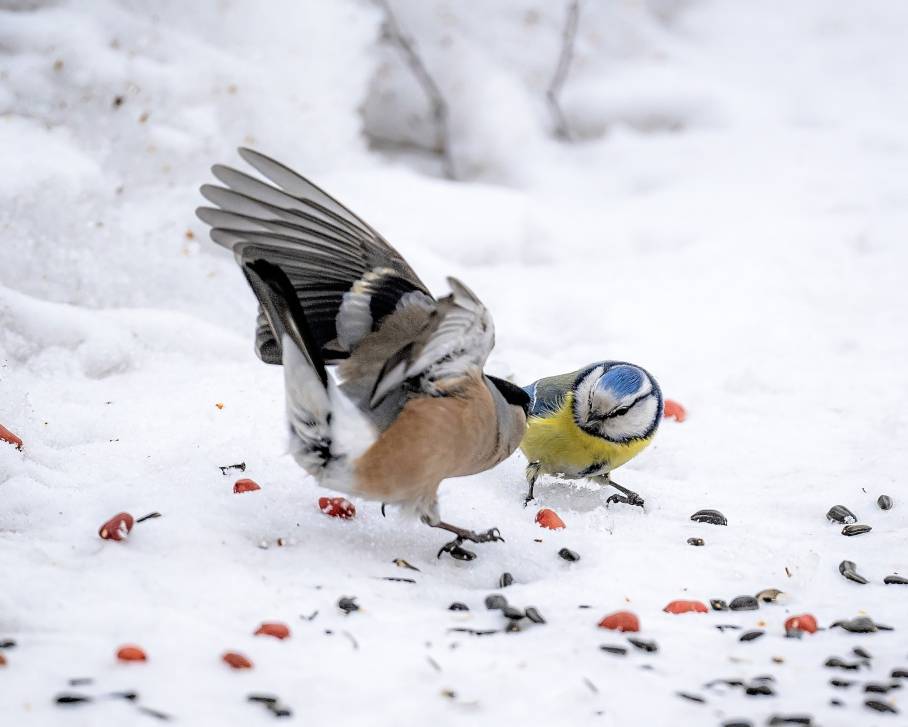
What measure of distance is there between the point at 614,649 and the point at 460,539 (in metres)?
0.91

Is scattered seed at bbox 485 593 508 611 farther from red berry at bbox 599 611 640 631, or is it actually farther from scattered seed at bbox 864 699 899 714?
scattered seed at bbox 864 699 899 714

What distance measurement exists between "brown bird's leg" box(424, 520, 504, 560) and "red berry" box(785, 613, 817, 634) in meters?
1.05

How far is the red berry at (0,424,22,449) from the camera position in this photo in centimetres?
370

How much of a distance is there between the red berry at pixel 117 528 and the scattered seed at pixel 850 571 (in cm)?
230

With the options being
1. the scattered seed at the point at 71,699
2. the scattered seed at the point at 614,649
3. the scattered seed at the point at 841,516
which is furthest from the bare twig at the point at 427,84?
the scattered seed at the point at 71,699

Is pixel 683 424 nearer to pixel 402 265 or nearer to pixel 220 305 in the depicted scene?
pixel 402 265

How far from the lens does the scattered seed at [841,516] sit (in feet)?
13.3

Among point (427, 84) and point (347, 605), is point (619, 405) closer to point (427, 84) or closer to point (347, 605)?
point (347, 605)

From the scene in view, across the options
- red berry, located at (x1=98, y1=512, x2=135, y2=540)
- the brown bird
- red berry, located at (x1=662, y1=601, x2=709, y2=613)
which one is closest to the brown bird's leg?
the brown bird

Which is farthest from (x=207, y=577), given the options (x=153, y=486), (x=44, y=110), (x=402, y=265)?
(x=44, y=110)

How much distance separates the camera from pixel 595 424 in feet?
13.7

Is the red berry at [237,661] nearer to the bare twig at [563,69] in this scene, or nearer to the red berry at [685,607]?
the red berry at [685,607]

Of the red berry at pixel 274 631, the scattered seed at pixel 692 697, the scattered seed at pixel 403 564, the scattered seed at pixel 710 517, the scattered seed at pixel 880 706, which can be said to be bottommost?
the red berry at pixel 274 631

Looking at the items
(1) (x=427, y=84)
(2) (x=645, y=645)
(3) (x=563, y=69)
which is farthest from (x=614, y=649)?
(3) (x=563, y=69)
